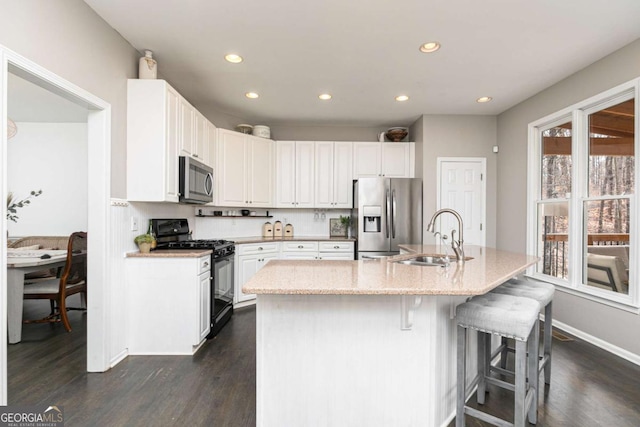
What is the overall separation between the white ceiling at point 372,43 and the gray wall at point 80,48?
0.14 meters

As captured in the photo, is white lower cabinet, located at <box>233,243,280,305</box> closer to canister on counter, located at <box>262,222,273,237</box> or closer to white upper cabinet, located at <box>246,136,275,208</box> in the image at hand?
canister on counter, located at <box>262,222,273,237</box>

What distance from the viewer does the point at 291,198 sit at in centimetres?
475

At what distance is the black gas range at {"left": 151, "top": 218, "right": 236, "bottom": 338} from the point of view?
3025 mm

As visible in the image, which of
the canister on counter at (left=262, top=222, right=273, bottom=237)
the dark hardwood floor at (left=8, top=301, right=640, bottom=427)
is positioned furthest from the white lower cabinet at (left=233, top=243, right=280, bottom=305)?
the dark hardwood floor at (left=8, top=301, right=640, bottom=427)

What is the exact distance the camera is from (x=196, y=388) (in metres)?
2.14

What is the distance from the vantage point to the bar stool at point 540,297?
2020mm

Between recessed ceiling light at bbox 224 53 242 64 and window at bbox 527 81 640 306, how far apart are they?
3.28m

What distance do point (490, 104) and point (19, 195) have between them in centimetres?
677

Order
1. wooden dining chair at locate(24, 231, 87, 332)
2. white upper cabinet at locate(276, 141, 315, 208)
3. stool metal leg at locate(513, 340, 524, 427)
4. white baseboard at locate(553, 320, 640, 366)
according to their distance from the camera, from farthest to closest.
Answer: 1. white upper cabinet at locate(276, 141, 315, 208)
2. wooden dining chair at locate(24, 231, 87, 332)
3. white baseboard at locate(553, 320, 640, 366)
4. stool metal leg at locate(513, 340, 524, 427)

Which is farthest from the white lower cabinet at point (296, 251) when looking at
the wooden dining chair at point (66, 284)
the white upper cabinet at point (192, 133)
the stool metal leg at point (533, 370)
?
the stool metal leg at point (533, 370)

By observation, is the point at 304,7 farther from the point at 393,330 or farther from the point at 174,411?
the point at 174,411

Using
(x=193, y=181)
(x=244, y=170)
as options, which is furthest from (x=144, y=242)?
(x=244, y=170)

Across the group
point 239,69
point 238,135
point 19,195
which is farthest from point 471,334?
point 19,195

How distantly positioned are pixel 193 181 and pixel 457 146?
11.4ft
